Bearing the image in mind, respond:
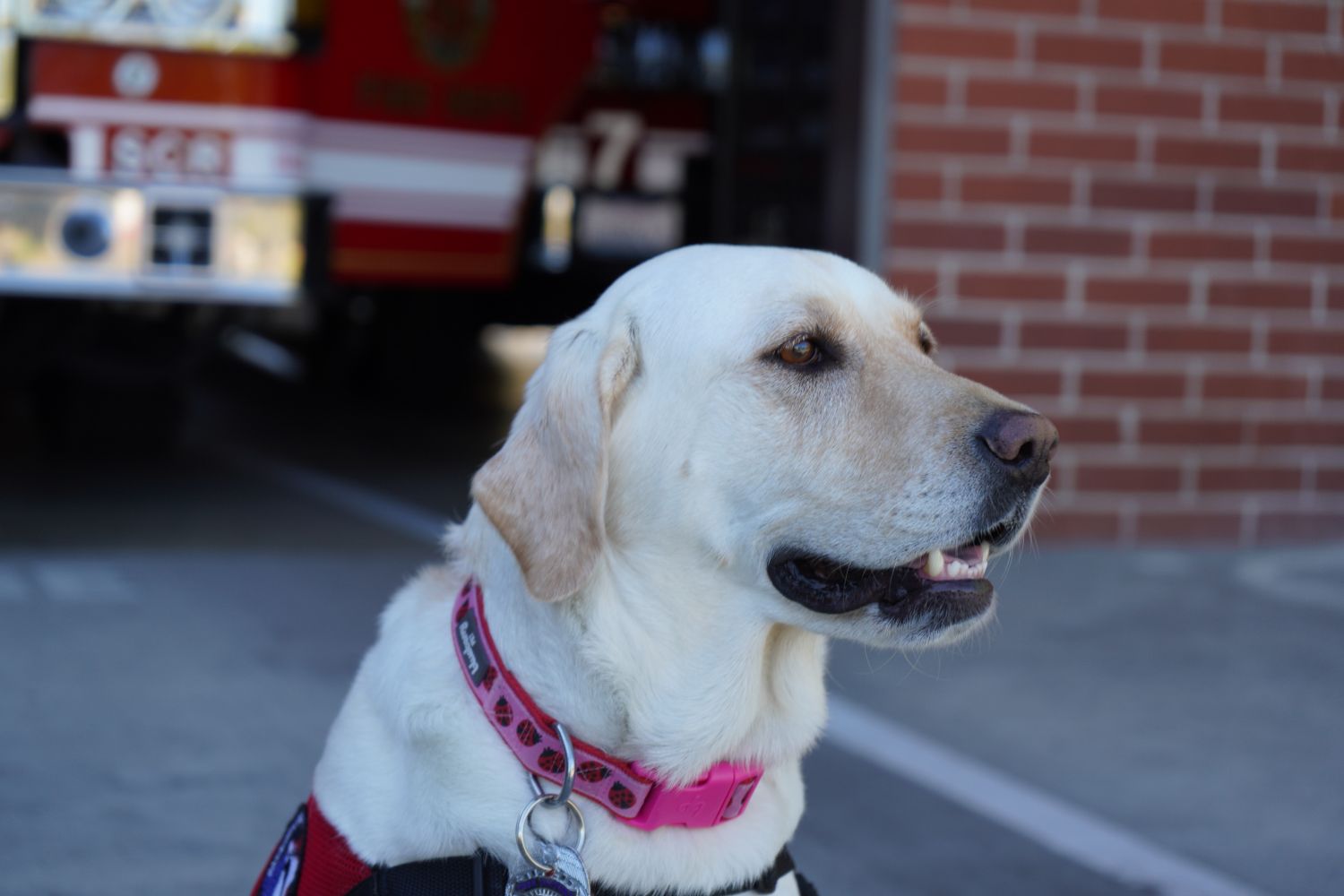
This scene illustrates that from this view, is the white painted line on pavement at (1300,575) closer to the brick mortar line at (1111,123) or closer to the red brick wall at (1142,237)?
the red brick wall at (1142,237)

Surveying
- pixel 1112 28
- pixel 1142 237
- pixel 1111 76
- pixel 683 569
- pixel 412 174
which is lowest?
pixel 683 569

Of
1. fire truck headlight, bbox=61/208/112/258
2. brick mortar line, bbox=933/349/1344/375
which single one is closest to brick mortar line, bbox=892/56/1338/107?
brick mortar line, bbox=933/349/1344/375

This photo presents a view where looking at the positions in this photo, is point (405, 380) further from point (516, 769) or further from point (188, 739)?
point (516, 769)

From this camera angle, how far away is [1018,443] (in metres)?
2.15

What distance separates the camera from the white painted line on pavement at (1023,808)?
3.12 meters

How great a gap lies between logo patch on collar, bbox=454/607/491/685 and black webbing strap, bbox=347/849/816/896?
0.23 metres

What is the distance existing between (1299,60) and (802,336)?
172 inches

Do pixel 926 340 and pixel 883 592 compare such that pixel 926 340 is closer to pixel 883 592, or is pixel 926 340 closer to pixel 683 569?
pixel 883 592

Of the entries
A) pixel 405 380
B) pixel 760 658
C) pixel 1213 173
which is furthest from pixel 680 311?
pixel 405 380

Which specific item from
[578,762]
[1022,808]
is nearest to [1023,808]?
[1022,808]

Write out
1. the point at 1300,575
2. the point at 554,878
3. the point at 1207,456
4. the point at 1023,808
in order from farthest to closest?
the point at 1207,456, the point at 1300,575, the point at 1023,808, the point at 554,878

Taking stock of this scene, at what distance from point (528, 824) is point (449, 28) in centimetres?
411

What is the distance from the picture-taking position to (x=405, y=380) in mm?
9773

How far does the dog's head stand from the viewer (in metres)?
2.17
